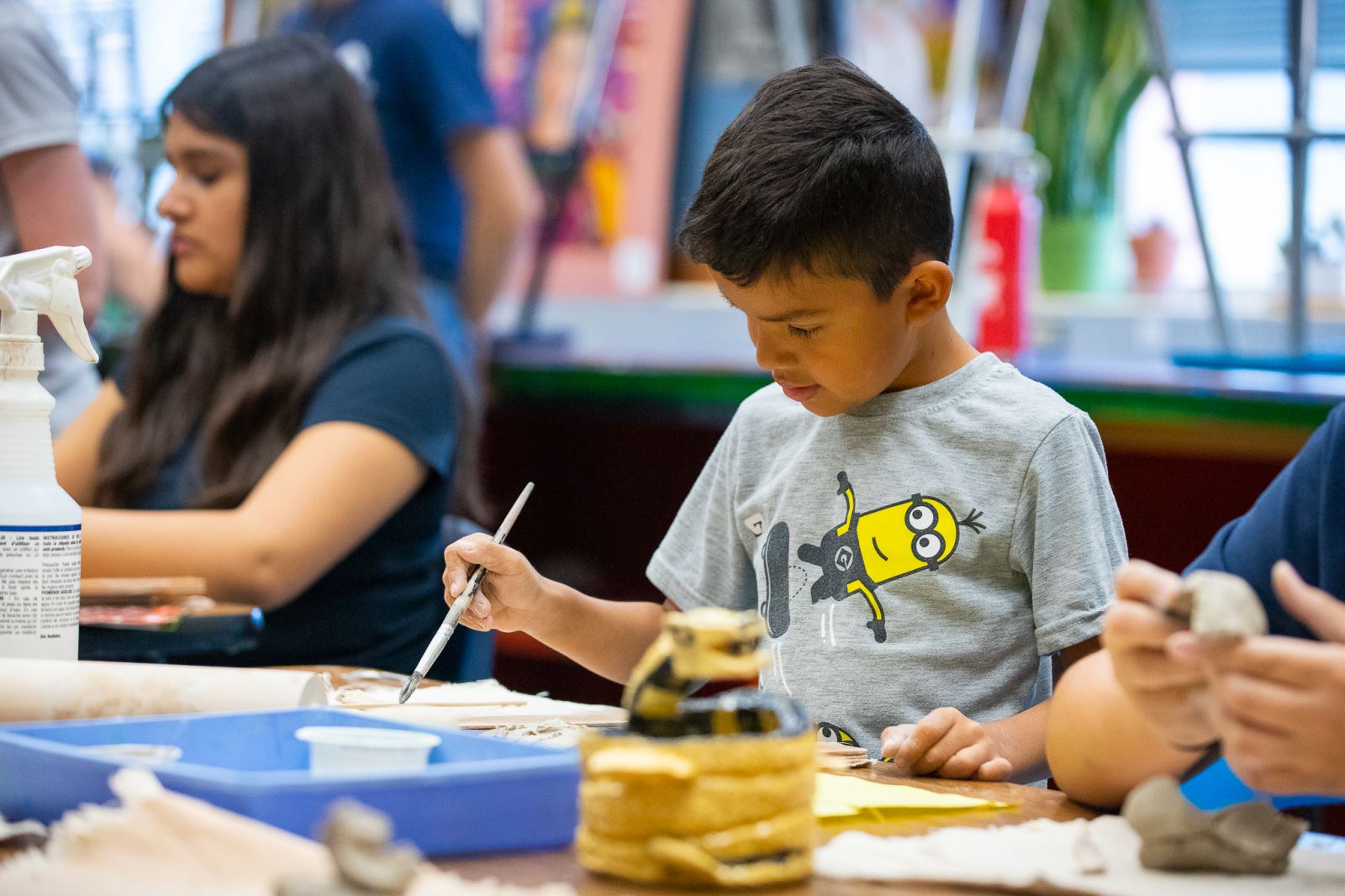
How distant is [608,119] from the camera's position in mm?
3848

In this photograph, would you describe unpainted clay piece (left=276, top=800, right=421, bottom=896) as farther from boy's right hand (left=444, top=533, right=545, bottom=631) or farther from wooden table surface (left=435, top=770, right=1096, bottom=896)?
boy's right hand (left=444, top=533, right=545, bottom=631)

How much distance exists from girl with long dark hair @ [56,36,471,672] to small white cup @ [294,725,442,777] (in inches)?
33.5

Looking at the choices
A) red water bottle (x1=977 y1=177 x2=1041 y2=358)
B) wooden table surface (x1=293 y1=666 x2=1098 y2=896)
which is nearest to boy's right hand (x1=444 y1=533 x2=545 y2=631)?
wooden table surface (x1=293 y1=666 x2=1098 y2=896)

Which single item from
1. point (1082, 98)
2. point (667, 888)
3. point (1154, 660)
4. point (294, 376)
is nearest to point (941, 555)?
point (1154, 660)

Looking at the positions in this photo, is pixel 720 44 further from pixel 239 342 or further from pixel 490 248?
pixel 239 342

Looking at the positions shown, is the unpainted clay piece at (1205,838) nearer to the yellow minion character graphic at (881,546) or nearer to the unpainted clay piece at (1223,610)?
the unpainted clay piece at (1223,610)

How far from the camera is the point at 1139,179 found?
3.01 meters

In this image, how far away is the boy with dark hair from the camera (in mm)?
1109

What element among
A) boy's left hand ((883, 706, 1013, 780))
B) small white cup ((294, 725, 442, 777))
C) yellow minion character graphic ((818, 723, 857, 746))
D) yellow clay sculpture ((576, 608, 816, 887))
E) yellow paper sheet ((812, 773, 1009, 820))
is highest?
yellow clay sculpture ((576, 608, 816, 887))

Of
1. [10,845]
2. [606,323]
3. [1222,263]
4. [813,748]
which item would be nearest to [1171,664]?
[813,748]

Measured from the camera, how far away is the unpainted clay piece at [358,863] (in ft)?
1.75

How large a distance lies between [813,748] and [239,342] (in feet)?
4.33

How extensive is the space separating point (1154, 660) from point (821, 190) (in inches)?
20.6

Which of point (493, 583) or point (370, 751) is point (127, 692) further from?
point (493, 583)
